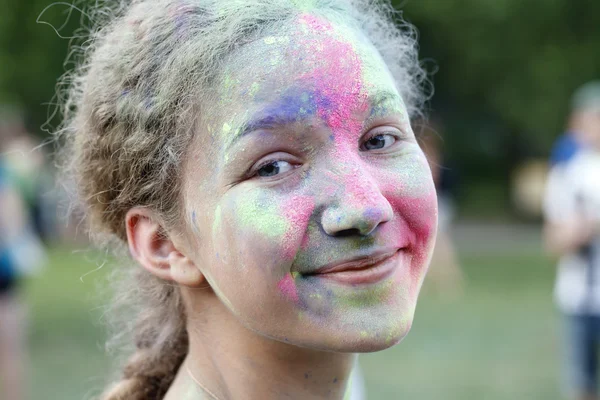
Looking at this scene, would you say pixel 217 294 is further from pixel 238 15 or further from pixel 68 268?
pixel 68 268

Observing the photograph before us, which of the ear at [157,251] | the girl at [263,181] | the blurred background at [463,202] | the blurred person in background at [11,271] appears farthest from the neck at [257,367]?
the blurred person in background at [11,271]

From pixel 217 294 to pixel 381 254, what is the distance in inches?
17.8

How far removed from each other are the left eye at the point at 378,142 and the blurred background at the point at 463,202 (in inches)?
43.1

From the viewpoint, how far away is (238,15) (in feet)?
6.44

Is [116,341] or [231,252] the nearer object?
[231,252]

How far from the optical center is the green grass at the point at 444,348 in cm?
687

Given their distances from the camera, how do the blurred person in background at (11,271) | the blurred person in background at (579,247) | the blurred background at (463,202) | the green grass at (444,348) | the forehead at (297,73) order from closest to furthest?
the forehead at (297,73) → the blurred person in background at (579,247) → the blurred person in background at (11,271) → the green grass at (444,348) → the blurred background at (463,202)

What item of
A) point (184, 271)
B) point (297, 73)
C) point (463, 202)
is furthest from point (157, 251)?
point (463, 202)

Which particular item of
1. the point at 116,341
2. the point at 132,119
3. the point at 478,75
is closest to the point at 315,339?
the point at 132,119

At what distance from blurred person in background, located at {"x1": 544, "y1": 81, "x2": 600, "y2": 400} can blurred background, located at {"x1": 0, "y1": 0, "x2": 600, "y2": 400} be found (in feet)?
3.52

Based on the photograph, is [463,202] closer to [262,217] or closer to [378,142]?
[378,142]

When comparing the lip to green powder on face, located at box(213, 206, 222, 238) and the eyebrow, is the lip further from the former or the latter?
the eyebrow

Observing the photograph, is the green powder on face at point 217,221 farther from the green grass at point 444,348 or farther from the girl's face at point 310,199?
the green grass at point 444,348

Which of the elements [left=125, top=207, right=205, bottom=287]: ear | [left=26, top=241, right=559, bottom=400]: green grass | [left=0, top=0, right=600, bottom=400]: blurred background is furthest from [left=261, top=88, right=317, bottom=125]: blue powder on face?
[left=26, top=241, right=559, bottom=400]: green grass
